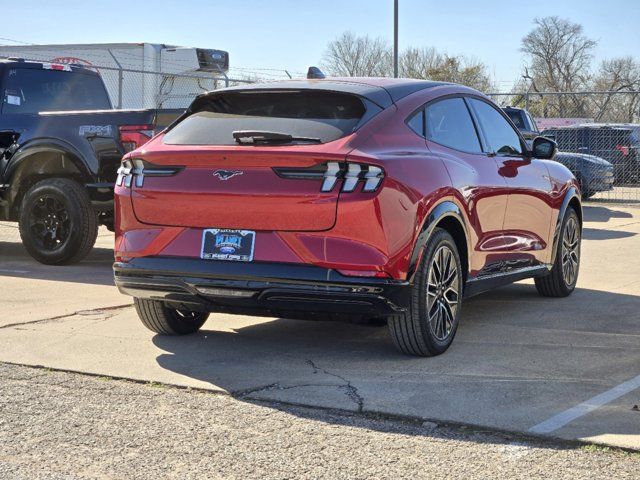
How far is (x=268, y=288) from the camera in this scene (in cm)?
549

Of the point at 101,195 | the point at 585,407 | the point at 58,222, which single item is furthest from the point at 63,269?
the point at 585,407

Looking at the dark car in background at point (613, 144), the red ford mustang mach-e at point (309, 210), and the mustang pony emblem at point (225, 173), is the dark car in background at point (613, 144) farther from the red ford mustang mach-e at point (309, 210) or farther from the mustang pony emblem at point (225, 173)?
the mustang pony emblem at point (225, 173)

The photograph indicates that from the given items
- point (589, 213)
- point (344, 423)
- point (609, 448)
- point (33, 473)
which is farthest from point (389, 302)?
point (589, 213)

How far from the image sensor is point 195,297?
5.71 metres

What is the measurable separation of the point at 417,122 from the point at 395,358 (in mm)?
1392

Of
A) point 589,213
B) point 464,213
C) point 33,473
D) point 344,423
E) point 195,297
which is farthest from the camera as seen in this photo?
point 589,213

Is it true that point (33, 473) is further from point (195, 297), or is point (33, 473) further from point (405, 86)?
point (405, 86)

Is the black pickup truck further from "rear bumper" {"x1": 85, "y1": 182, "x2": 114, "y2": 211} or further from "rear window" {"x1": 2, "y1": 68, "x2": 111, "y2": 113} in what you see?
"rear window" {"x1": 2, "y1": 68, "x2": 111, "y2": 113}

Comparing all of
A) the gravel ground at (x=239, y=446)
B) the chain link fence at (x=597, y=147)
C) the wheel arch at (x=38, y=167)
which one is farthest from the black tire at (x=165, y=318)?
the chain link fence at (x=597, y=147)

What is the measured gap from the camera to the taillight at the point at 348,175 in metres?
5.40

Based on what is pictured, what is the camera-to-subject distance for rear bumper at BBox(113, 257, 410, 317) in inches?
214

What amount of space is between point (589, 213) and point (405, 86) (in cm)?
1290

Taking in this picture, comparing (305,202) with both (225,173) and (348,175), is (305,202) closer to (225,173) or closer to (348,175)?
(348,175)

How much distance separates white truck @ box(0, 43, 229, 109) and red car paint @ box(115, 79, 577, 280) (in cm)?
1638
